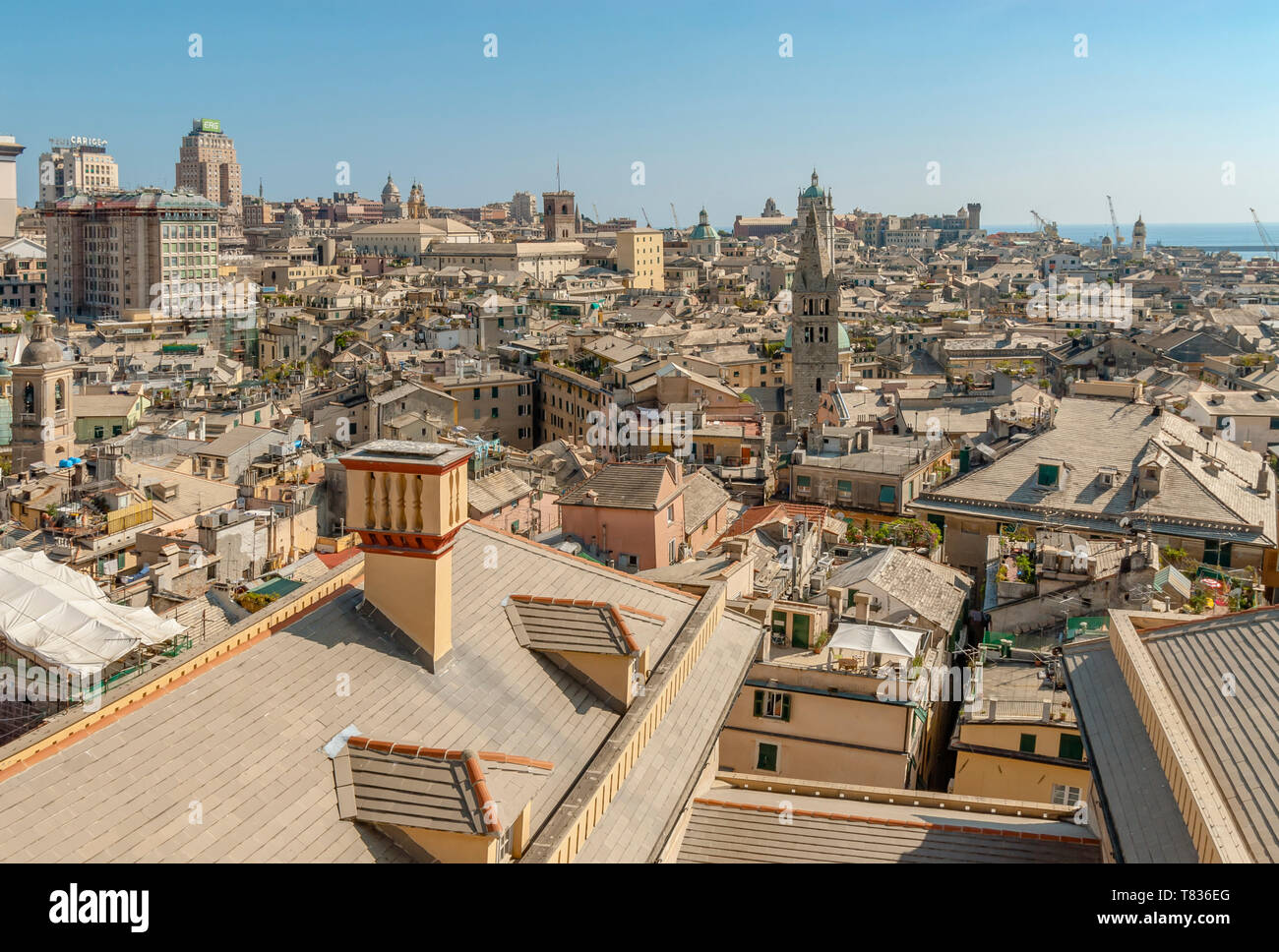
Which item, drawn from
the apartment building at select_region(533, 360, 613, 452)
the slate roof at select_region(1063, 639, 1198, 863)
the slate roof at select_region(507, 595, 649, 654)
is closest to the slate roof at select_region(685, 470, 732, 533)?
the slate roof at select_region(1063, 639, 1198, 863)

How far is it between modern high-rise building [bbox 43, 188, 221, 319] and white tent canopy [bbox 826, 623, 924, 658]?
4740 inches

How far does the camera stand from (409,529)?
11219 millimetres

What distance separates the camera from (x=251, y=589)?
85.7 feet

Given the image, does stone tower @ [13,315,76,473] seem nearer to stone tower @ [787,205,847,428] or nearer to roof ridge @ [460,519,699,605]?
roof ridge @ [460,519,699,605]

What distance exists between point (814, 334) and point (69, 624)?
188 ft

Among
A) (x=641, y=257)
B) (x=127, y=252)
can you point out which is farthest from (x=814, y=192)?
(x=127, y=252)

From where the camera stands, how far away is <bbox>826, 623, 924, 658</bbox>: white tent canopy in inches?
850

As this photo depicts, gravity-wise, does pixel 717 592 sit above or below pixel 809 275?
below

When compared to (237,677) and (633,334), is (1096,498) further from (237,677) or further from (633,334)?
(633,334)

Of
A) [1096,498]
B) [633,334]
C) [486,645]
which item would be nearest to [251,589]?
[486,645]

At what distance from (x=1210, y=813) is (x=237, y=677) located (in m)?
8.56

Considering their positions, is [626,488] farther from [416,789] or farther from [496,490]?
[416,789]

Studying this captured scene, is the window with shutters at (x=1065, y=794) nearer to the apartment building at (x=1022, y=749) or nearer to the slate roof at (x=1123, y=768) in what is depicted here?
the apartment building at (x=1022, y=749)

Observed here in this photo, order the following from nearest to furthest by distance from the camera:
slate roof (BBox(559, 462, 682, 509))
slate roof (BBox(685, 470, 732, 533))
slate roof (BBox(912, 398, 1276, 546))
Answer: slate roof (BBox(559, 462, 682, 509)) → slate roof (BBox(912, 398, 1276, 546)) → slate roof (BBox(685, 470, 732, 533))
